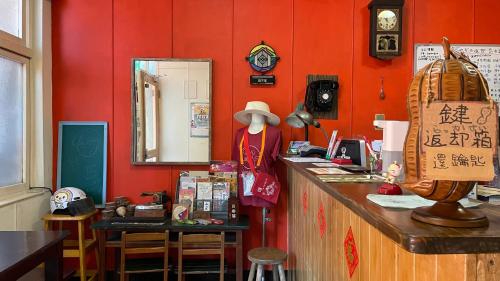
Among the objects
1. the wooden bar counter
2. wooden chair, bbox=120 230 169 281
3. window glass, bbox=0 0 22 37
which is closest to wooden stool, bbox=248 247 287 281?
the wooden bar counter

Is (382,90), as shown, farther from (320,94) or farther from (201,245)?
(201,245)

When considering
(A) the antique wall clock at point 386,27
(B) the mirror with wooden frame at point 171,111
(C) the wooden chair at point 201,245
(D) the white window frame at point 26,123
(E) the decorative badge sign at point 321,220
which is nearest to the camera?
(E) the decorative badge sign at point 321,220

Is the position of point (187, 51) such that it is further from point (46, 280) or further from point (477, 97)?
point (477, 97)

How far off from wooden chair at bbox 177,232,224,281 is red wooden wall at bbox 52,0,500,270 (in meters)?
0.58

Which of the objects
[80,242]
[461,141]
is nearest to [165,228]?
[80,242]

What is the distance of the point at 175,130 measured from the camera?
3.29m

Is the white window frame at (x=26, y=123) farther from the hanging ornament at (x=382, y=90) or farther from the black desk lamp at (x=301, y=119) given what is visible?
the hanging ornament at (x=382, y=90)

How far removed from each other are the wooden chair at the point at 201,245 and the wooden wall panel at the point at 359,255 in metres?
0.59

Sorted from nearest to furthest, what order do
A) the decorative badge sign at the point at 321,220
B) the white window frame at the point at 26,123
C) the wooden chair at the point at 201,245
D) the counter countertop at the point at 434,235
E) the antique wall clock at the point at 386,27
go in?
1. the counter countertop at the point at 434,235
2. the decorative badge sign at the point at 321,220
3. the wooden chair at the point at 201,245
4. the white window frame at the point at 26,123
5. the antique wall clock at the point at 386,27

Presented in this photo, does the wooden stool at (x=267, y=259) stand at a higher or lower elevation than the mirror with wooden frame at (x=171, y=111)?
lower

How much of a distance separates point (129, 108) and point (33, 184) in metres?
1.06

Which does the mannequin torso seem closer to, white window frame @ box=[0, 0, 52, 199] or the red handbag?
the red handbag

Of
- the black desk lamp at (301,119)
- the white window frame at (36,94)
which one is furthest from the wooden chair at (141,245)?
the black desk lamp at (301,119)

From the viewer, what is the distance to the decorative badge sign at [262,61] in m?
3.27
